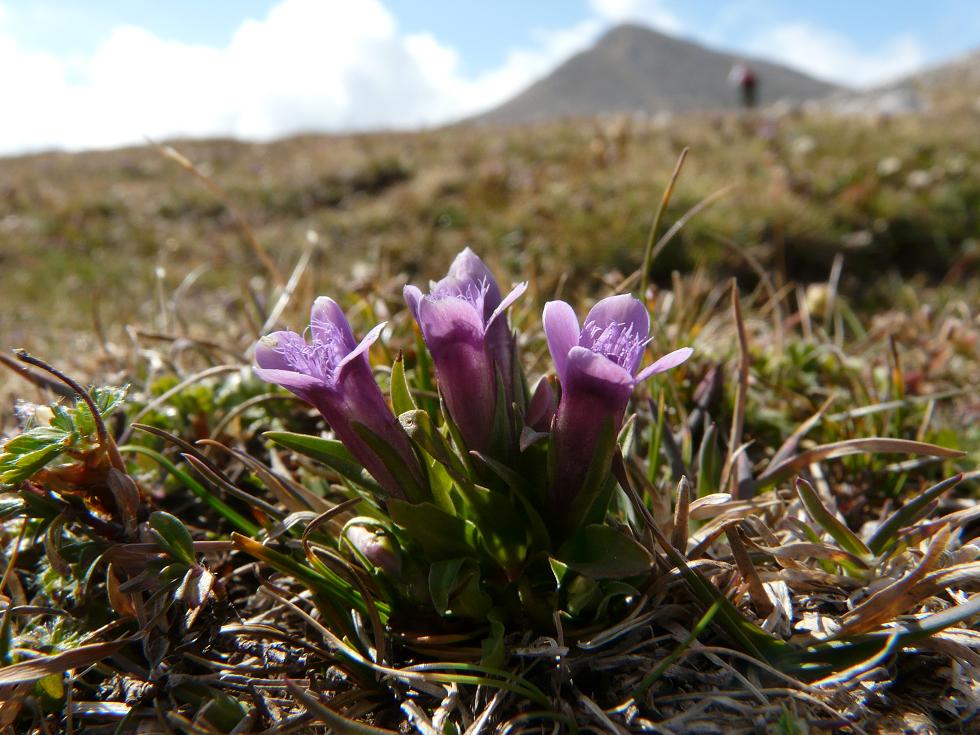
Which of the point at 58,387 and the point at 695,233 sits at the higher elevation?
the point at 58,387

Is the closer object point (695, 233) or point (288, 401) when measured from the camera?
point (288, 401)

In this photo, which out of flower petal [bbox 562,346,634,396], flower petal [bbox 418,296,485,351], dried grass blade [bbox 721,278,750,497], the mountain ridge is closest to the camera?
flower petal [bbox 562,346,634,396]

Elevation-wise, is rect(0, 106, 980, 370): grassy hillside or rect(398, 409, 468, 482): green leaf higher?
rect(398, 409, 468, 482): green leaf

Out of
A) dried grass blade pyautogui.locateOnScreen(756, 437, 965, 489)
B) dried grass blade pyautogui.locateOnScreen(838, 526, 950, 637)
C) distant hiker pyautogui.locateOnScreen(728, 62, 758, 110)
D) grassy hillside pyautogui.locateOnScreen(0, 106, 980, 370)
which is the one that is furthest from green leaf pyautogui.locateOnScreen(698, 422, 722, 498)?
distant hiker pyautogui.locateOnScreen(728, 62, 758, 110)

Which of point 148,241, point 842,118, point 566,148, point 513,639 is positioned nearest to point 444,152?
point 566,148

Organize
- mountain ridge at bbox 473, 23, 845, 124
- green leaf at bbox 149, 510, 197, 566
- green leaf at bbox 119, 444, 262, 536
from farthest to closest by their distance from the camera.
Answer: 1. mountain ridge at bbox 473, 23, 845, 124
2. green leaf at bbox 119, 444, 262, 536
3. green leaf at bbox 149, 510, 197, 566

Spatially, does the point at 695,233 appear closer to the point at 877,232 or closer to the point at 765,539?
the point at 877,232

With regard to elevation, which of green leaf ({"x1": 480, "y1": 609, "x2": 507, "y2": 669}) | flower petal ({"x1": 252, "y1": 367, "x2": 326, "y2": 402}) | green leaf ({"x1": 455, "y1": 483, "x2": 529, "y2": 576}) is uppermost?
flower petal ({"x1": 252, "y1": 367, "x2": 326, "y2": 402})

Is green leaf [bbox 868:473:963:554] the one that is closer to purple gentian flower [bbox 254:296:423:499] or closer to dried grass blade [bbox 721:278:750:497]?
dried grass blade [bbox 721:278:750:497]
